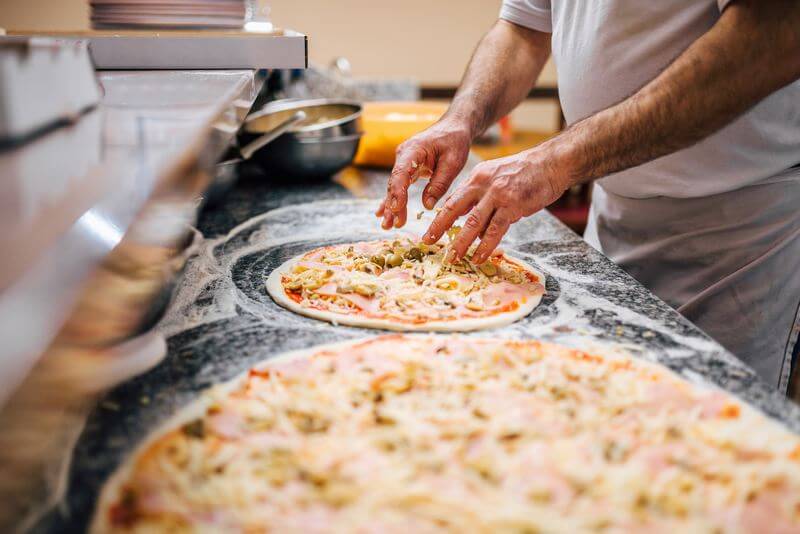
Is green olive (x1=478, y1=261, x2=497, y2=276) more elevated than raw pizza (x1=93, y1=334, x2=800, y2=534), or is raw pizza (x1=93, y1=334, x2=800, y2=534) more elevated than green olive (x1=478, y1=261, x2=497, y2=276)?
raw pizza (x1=93, y1=334, x2=800, y2=534)

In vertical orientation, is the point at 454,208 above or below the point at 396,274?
above

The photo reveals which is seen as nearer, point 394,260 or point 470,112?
point 394,260

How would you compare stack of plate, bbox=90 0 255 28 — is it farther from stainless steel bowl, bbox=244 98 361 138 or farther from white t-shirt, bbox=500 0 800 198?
white t-shirt, bbox=500 0 800 198

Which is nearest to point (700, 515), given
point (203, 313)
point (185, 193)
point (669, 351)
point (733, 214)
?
point (669, 351)

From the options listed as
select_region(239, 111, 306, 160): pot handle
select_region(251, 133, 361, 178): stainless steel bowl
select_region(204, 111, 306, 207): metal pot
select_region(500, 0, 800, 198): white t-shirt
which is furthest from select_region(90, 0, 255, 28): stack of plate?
select_region(500, 0, 800, 198): white t-shirt

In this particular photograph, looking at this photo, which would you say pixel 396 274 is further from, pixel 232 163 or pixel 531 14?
pixel 531 14

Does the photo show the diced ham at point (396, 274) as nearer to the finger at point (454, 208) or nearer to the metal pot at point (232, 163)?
the finger at point (454, 208)

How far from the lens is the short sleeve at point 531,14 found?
8.18 ft

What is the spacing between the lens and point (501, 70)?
2.53m

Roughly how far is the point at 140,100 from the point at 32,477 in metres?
0.68

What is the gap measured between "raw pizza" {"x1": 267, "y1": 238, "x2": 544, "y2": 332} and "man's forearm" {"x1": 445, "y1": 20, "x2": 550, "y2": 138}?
2.28 feet

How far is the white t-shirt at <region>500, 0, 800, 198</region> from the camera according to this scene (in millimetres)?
1863

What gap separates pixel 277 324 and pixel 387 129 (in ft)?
6.30

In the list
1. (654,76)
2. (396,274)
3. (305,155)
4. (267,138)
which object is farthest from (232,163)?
(654,76)
